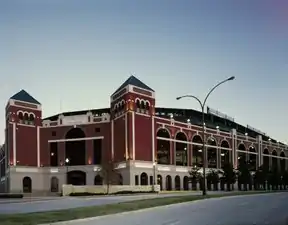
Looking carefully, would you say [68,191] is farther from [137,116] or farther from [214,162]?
[214,162]

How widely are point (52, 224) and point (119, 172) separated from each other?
78707 millimetres

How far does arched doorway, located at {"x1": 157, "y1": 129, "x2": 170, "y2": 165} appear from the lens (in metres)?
104

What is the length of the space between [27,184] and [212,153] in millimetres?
43254

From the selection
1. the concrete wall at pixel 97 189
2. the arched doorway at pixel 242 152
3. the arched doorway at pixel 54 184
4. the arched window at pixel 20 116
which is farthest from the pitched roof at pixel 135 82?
the arched doorway at pixel 242 152

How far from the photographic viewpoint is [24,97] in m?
115

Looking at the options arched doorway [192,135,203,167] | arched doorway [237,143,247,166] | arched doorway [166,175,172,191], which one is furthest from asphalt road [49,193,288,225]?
arched doorway [237,143,247,166]

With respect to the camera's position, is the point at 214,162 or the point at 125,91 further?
the point at 214,162

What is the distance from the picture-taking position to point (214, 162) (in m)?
122

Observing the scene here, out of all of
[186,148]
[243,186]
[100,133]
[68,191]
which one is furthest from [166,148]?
[68,191]

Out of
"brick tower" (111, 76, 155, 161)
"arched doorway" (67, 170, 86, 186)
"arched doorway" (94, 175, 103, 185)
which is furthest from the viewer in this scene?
"arched doorway" (67, 170, 86, 186)

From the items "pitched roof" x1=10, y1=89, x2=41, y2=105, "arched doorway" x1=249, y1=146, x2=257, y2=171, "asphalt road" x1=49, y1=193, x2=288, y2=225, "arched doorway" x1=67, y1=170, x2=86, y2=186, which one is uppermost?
"pitched roof" x1=10, y1=89, x2=41, y2=105

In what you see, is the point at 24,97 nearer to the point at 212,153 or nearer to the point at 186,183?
the point at 186,183

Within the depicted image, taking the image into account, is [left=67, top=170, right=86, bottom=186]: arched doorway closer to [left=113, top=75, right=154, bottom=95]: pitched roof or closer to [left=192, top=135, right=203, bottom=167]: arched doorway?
[left=113, top=75, right=154, bottom=95]: pitched roof

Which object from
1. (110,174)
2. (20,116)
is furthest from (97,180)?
(20,116)
